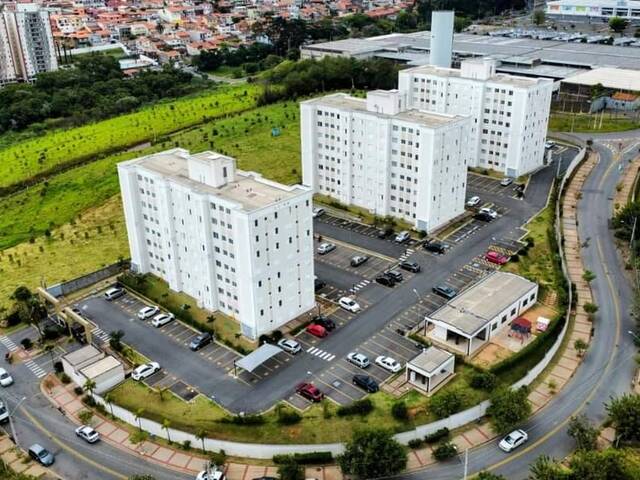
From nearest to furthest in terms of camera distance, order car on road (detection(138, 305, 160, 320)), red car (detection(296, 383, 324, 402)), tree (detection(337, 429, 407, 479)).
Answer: tree (detection(337, 429, 407, 479)) < red car (detection(296, 383, 324, 402)) < car on road (detection(138, 305, 160, 320))

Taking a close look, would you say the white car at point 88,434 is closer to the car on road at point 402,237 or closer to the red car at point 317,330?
the red car at point 317,330

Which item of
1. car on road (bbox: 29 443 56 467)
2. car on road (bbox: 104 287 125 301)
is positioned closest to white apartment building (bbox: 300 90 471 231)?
car on road (bbox: 104 287 125 301)

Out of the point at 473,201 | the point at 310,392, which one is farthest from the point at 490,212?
the point at 310,392

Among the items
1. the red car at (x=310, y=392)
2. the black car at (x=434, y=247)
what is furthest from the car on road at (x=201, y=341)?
the black car at (x=434, y=247)

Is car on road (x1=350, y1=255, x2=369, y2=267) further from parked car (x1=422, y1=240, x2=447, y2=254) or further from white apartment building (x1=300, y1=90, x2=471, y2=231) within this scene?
white apartment building (x1=300, y1=90, x2=471, y2=231)

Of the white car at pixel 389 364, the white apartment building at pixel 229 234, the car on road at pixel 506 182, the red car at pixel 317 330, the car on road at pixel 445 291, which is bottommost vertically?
the white car at pixel 389 364

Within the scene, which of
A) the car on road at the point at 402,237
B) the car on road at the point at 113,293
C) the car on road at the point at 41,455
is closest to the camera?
the car on road at the point at 41,455

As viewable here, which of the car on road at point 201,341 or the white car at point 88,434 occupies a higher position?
the car on road at point 201,341
